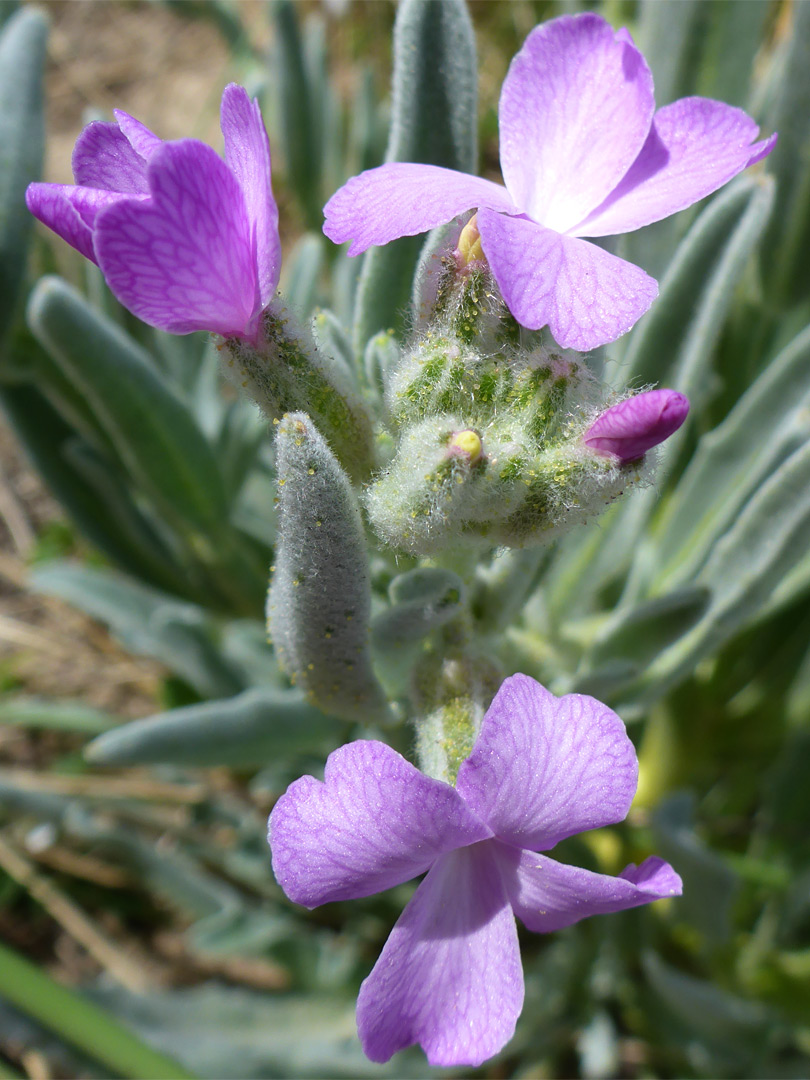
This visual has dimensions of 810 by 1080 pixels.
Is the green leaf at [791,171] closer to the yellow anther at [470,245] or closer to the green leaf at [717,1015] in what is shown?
the yellow anther at [470,245]

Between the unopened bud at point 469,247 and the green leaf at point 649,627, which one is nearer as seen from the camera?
the unopened bud at point 469,247

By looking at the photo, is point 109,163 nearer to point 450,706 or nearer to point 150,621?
point 450,706

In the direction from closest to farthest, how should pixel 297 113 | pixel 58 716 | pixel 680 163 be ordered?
pixel 680 163
pixel 58 716
pixel 297 113

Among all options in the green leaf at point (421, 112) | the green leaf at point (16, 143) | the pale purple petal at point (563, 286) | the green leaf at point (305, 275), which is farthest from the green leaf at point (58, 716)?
the pale purple petal at point (563, 286)

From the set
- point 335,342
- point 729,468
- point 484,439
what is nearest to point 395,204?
point 484,439

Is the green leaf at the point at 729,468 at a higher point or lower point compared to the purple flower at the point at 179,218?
lower

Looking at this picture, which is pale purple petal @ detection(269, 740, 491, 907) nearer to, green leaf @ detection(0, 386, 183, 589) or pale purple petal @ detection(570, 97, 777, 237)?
pale purple petal @ detection(570, 97, 777, 237)
